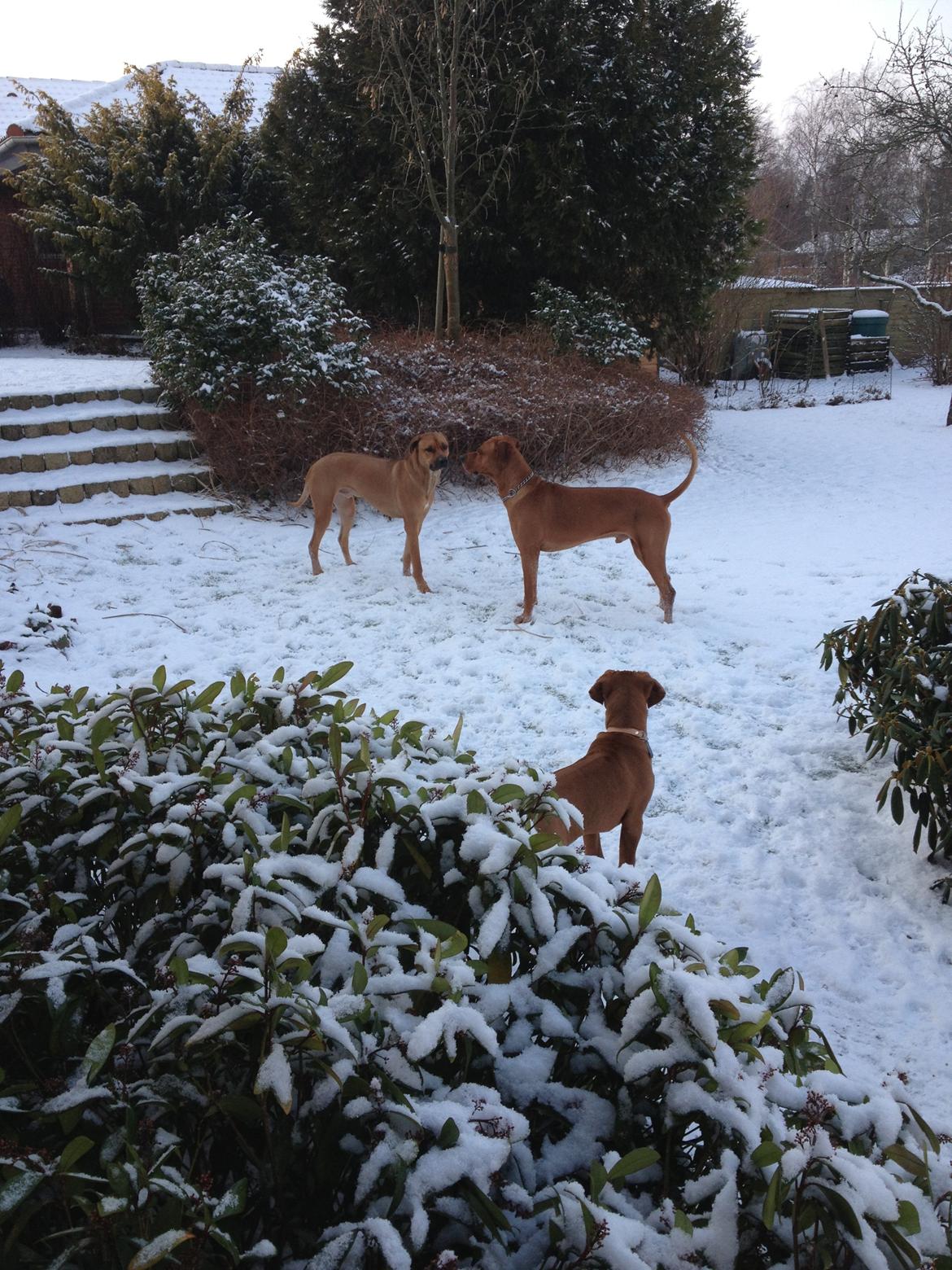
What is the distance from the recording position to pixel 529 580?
20.4 feet

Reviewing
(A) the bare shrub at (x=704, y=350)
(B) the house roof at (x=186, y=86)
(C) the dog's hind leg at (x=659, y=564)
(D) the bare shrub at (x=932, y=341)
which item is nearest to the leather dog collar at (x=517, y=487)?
(C) the dog's hind leg at (x=659, y=564)

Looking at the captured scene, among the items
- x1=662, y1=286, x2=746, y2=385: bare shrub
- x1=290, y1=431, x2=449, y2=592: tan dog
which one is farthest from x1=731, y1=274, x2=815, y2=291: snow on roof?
x1=290, y1=431, x2=449, y2=592: tan dog

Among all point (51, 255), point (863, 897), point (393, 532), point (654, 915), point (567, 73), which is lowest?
point (863, 897)

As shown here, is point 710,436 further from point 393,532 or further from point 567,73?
point 393,532

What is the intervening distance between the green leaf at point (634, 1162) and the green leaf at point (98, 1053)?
60cm

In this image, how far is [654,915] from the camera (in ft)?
4.32

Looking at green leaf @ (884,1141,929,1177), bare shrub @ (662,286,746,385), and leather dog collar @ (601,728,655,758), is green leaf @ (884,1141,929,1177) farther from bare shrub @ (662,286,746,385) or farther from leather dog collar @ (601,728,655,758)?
bare shrub @ (662,286,746,385)

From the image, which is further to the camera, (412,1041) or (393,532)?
(393,532)

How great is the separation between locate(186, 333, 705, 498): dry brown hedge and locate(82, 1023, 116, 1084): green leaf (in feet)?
26.8

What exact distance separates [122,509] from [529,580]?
14.4ft

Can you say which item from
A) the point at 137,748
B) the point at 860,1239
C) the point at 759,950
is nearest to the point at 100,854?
the point at 137,748

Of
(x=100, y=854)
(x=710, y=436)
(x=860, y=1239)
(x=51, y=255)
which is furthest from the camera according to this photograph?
(x=51, y=255)

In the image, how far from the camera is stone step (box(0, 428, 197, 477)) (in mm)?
8664

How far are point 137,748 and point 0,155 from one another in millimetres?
24093
